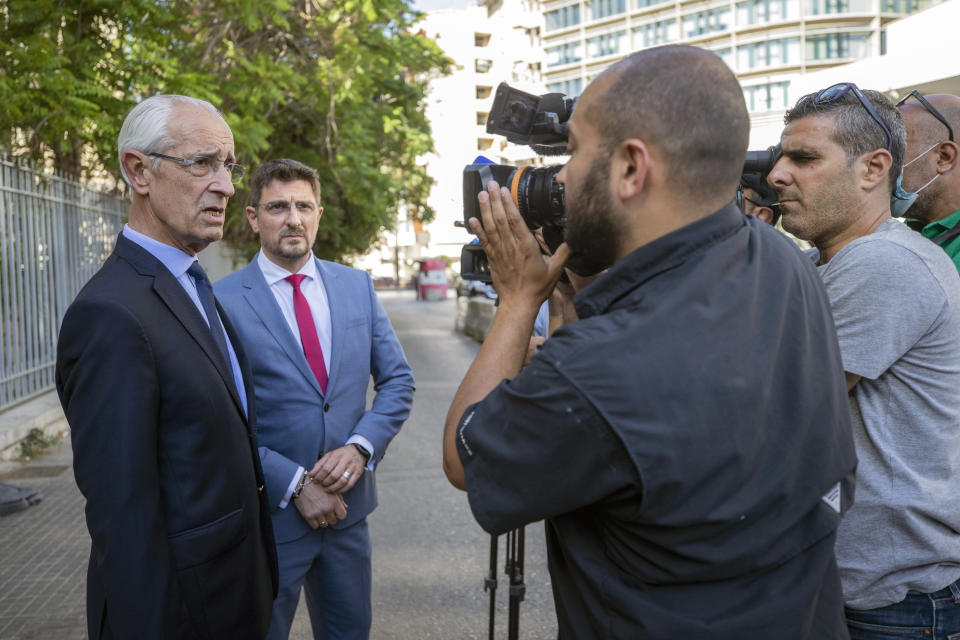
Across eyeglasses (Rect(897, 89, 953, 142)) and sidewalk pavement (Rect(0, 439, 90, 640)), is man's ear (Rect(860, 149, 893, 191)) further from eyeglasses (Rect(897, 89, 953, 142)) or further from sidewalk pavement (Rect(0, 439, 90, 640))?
sidewalk pavement (Rect(0, 439, 90, 640))

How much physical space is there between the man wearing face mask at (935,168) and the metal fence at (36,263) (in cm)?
796

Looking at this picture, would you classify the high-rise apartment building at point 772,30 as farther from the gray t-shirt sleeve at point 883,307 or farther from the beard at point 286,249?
the gray t-shirt sleeve at point 883,307

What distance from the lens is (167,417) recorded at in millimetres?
1971

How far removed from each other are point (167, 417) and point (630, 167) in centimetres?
129

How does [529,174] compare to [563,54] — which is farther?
[563,54]

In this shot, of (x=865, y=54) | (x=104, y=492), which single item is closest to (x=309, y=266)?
(x=104, y=492)

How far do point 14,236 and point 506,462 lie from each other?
328 inches

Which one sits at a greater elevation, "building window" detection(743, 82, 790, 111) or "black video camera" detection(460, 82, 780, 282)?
"building window" detection(743, 82, 790, 111)

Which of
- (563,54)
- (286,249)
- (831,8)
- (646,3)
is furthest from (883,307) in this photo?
(563,54)

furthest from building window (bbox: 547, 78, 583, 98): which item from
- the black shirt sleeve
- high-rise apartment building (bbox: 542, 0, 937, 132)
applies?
the black shirt sleeve

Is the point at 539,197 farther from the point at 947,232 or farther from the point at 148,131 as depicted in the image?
the point at 947,232

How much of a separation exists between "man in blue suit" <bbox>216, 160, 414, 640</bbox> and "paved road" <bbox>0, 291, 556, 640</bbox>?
1.21 meters

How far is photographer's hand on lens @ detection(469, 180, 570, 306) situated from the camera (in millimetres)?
1625

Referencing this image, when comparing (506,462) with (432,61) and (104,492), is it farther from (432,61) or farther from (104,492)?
(432,61)
